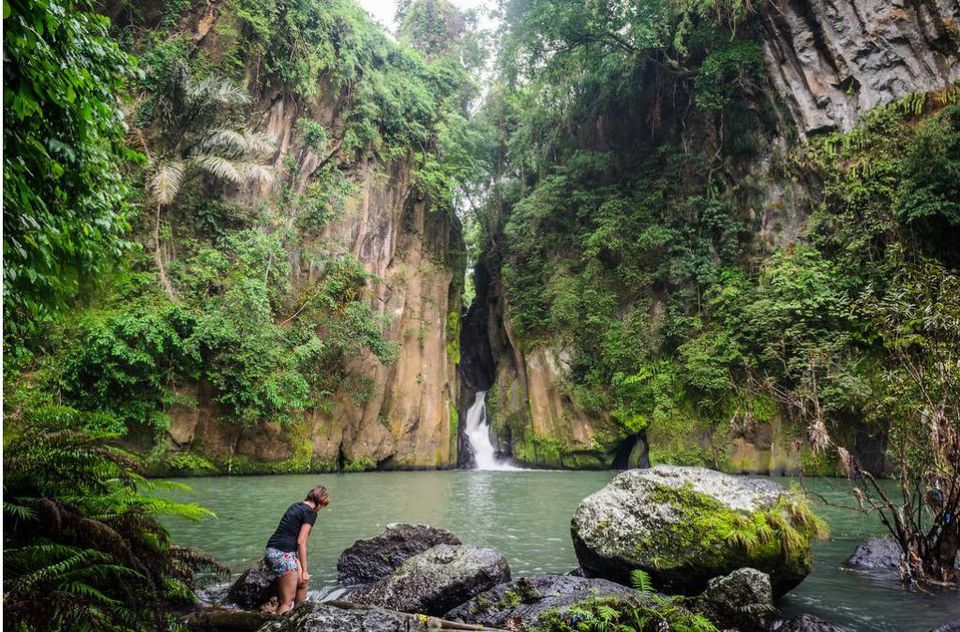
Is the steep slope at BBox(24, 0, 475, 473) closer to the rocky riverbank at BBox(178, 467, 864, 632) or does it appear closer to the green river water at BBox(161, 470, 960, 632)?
the green river water at BBox(161, 470, 960, 632)

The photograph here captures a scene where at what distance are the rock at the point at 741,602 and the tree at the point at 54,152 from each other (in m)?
6.17

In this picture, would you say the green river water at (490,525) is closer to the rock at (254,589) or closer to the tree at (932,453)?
the tree at (932,453)

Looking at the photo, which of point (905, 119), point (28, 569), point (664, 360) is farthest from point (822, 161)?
point (28, 569)

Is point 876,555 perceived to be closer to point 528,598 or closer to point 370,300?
point 528,598

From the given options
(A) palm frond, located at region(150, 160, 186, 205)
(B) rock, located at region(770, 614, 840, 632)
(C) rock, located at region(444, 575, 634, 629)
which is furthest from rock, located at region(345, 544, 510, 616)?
(A) palm frond, located at region(150, 160, 186, 205)

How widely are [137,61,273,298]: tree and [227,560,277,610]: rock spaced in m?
13.1

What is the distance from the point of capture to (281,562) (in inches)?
206

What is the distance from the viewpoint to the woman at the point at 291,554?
5.23 m

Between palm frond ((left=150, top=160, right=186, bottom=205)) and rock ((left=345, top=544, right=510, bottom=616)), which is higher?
palm frond ((left=150, top=160, right=186, bottom=205))

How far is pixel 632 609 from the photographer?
4191 mm

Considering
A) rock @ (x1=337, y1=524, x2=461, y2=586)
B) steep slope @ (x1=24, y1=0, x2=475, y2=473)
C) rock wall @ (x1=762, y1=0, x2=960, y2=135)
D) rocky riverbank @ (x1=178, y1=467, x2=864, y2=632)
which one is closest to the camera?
rocky riverbank @ (x1=178, y1=467, x2=864, y2=632)

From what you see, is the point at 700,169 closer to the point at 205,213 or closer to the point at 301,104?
the point at 301,104

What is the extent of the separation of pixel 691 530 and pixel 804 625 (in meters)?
1.26

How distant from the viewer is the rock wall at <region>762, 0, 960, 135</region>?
57.1 ft
